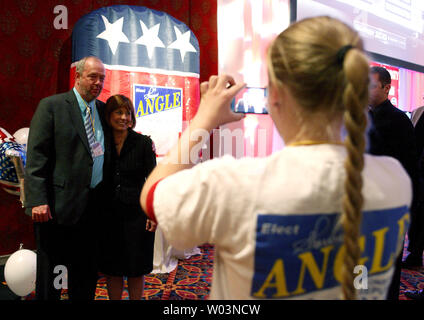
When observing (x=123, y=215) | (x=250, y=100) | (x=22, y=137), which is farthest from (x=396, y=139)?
(x=22, y=137)

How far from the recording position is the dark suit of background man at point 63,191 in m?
1.84

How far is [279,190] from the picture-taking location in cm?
52

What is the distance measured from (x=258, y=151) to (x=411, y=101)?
4199 millimetres

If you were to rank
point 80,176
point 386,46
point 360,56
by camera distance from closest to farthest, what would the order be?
point 360,56
point 80,176
point 386,46

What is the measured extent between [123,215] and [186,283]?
1082mm

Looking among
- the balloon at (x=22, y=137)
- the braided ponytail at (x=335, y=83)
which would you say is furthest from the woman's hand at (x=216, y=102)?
the balloon at (x=22, y=137)

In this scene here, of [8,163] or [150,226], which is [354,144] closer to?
[150,226]

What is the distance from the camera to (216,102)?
650 mm

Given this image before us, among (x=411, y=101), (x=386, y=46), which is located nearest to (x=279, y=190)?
(x=386, y=46)

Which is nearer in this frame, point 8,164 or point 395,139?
point 395,139

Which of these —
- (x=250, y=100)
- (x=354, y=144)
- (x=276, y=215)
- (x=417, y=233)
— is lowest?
(x=417, y=233)

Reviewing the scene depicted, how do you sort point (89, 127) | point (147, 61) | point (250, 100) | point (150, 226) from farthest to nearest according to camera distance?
point (250, 100)
point (147, 61)
point (150, 226)
point (89, 127)
